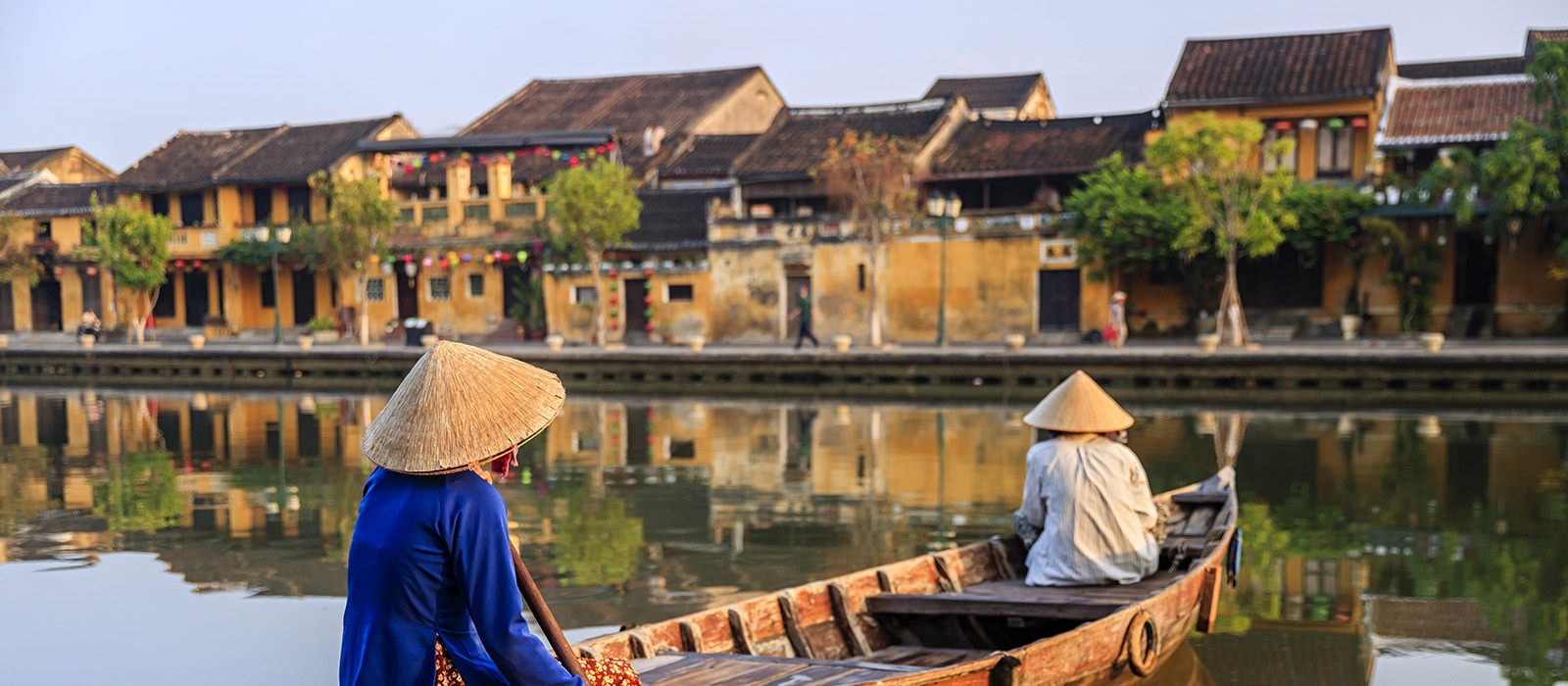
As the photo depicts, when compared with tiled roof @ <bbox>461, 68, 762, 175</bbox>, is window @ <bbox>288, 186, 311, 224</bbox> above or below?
below

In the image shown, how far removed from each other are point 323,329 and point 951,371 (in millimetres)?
16074

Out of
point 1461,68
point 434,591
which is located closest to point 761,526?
point 434,591

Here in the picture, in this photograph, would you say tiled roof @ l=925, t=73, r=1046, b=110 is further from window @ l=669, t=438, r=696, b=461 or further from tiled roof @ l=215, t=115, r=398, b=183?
window @ l=669, t=438, r=696, b=461

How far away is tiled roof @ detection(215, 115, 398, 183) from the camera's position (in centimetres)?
3278

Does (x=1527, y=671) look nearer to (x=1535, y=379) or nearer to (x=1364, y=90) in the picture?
(x=1535, y=379)

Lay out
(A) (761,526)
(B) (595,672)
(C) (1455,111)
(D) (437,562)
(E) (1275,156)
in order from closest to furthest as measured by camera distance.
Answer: (D) (437,562), (B) (595,672), (A) (761,526), (C) (1455,111), (E) (1275,156)

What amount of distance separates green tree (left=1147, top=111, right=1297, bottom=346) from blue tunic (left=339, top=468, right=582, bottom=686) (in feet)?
66.3

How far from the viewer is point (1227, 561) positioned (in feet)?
24.3

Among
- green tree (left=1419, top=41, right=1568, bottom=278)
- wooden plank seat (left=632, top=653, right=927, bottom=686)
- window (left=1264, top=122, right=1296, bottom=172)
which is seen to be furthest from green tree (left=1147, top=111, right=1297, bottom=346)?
wooden plank seat (left=632, top=653, right=927, bottom=686)

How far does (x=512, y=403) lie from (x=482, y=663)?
58 centimetres

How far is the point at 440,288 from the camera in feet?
103

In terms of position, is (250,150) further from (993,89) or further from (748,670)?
(748,670)

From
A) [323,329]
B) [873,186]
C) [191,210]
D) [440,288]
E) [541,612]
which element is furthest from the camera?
[191,210]

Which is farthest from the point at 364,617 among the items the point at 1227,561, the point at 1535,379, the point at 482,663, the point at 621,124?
the point at 621,124
